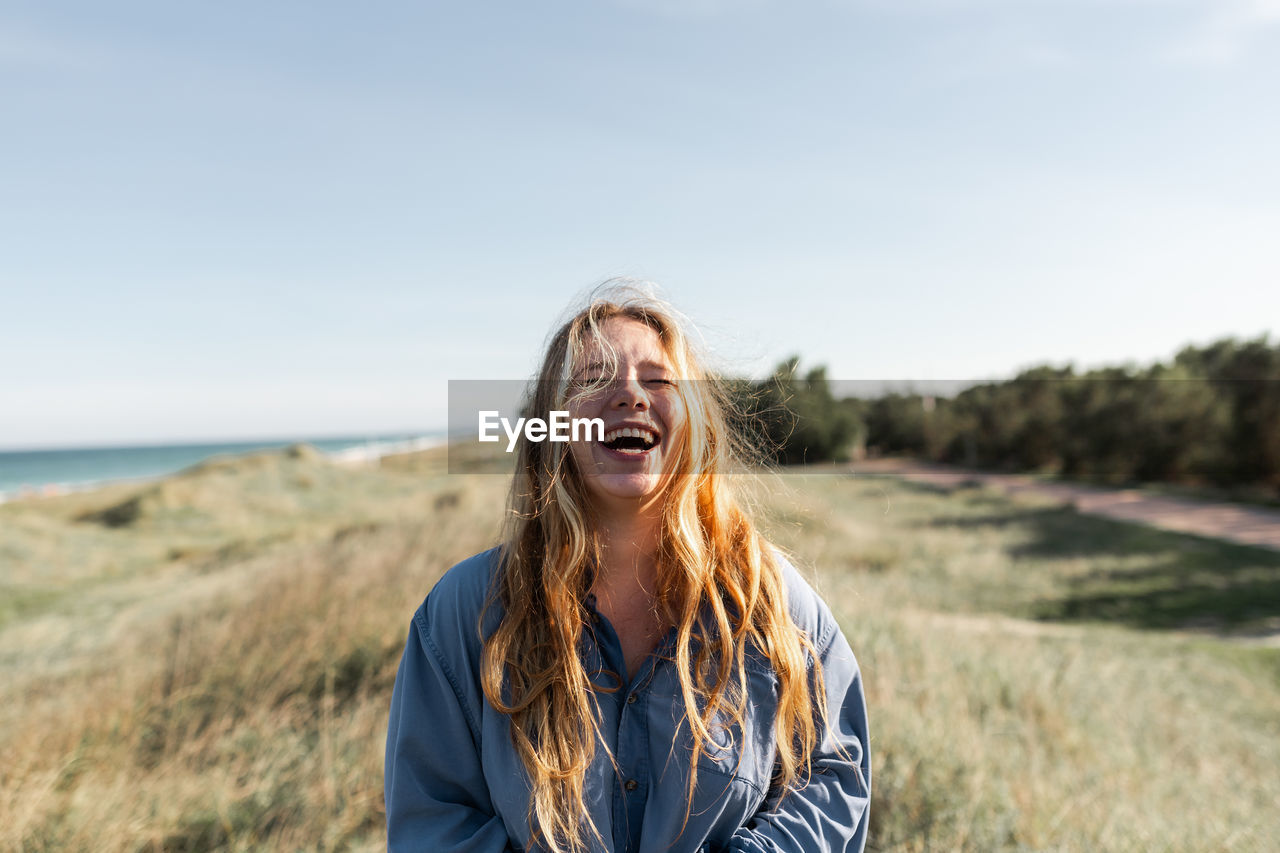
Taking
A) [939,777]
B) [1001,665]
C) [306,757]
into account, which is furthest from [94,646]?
[1001,665]

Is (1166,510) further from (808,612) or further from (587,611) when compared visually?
(587,611)

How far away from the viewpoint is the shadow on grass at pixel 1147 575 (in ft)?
36.4

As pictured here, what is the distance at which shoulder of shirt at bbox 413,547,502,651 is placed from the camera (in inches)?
65.7

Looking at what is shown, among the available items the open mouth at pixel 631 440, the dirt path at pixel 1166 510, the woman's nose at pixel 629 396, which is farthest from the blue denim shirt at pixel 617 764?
the dirt path at pixel 1166 510

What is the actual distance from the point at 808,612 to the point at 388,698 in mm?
3548

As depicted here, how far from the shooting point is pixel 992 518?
21516 millimetres

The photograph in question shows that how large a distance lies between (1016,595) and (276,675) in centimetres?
1151

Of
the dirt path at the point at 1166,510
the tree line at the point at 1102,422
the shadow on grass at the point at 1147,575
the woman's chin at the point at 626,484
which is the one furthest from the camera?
the tree line at the point at 1102,422

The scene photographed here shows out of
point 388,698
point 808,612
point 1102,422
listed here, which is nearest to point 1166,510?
point 1102,422

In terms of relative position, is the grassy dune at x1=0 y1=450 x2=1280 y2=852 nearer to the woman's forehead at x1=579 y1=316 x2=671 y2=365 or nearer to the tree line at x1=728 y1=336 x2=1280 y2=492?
the woman's forehead at x1=579 y1=316 x2=671 y2=365

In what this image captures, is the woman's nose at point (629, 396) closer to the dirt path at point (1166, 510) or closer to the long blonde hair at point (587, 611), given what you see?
the long blonde hair at point (587, 611)

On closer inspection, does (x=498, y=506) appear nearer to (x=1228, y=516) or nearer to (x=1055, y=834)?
(x=1055, y=834)

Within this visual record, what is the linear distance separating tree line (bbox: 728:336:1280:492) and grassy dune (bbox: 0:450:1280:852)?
9.48 m

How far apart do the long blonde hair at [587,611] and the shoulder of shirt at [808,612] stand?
35 millimetres
